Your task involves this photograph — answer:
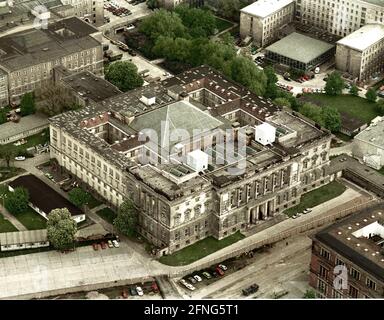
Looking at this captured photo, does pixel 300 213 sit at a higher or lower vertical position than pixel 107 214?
lower

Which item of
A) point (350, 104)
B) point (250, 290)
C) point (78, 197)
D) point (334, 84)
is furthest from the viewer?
point (334, 84)

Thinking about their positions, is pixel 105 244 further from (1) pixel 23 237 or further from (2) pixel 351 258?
(2) pixel 351 258

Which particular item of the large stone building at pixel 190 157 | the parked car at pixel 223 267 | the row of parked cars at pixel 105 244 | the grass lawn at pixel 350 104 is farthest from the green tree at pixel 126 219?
the grass lawn at pixel 350 104

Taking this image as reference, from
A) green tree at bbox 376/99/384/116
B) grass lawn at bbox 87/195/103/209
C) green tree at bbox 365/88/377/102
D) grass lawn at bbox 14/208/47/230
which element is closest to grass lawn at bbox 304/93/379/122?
green tree at bbox 376/99/384/116

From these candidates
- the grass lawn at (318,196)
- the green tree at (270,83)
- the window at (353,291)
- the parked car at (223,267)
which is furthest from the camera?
the green tree at (270,83)

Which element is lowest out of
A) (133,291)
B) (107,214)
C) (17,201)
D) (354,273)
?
(133,291)

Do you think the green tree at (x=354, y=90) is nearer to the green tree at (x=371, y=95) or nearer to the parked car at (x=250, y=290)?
the green tree at (x=371, y=95)

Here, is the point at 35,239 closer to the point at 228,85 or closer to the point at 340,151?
the point at 228,85

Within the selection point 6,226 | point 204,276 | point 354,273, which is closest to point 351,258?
point 354,273
